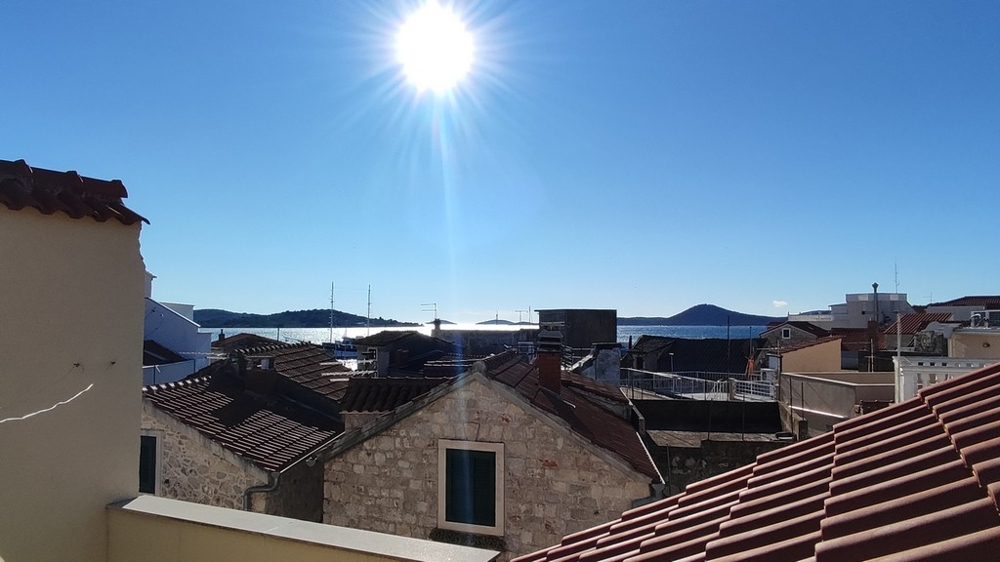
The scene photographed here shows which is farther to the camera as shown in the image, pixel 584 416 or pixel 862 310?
pixel 862 310

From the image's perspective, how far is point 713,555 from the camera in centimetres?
258

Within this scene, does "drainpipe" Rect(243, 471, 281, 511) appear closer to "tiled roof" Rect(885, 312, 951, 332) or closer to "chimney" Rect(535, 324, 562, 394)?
"chimney" Rect(535, 324, 562, 394)

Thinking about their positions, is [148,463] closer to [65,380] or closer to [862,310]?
[65,380]

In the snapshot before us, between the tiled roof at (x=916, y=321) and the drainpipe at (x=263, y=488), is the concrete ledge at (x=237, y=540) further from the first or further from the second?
the tiled roof at (x=916, y=321)

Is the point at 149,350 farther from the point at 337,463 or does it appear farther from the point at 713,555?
the point at 713,555

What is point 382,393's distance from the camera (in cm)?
1076

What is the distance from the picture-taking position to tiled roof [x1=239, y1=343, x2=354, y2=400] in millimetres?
14344

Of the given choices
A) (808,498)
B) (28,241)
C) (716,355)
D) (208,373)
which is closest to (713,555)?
(808,498)

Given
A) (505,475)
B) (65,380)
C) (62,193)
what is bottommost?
(505,475)

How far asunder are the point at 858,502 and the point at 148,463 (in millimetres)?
10737

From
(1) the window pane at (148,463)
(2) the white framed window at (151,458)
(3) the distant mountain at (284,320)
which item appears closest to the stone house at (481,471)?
(2) the white framed window at (151,458)

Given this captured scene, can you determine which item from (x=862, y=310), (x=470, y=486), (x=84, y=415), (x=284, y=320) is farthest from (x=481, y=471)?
(x=284, y=320)

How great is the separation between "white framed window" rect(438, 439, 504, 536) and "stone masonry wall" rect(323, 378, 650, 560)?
4.5 inches

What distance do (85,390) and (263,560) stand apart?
5.45 feet
